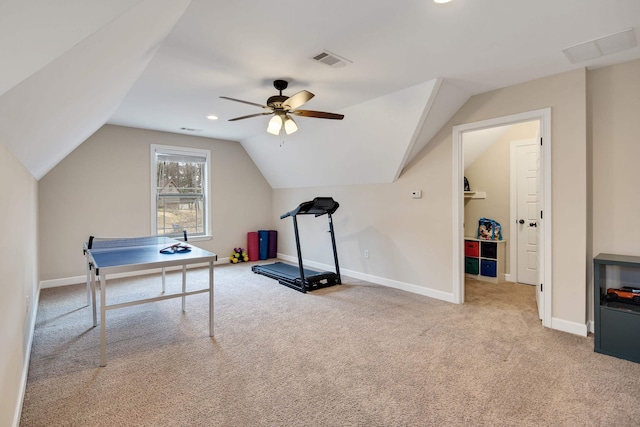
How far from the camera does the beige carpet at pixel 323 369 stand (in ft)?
6.39

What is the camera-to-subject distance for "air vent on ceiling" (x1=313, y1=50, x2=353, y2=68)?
266 cm

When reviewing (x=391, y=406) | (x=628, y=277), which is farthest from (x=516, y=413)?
(x=628, y=277)

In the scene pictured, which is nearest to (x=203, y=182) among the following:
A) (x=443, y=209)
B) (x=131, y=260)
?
(x=131, y=260)

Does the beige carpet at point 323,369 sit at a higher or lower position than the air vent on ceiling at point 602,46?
lower

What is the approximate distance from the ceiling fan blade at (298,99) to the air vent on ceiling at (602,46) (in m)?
2.16

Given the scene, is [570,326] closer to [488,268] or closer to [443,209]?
[443,209]

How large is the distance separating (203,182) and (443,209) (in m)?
4.49

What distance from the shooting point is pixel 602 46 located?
256cm

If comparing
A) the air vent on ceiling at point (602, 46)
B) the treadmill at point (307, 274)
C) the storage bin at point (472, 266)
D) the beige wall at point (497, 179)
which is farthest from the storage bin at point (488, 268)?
the air vent on ceiling at point (602, 46)

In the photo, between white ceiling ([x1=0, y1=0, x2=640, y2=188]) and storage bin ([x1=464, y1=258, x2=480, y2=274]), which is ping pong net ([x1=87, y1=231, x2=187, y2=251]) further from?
storage bin ([x1=464, y1=258, x2=480, y2=274])

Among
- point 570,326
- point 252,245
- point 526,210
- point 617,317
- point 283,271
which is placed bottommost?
point 570,326

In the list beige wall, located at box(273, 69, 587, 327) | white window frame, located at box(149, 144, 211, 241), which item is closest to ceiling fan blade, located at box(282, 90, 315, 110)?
beige wall, located at box(273, 69, 587, 327)

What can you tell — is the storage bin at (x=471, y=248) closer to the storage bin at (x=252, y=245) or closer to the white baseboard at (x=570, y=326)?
the white baseboard at (x=570, y=326)

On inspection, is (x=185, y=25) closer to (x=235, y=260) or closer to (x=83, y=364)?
(x=83, y=364)
